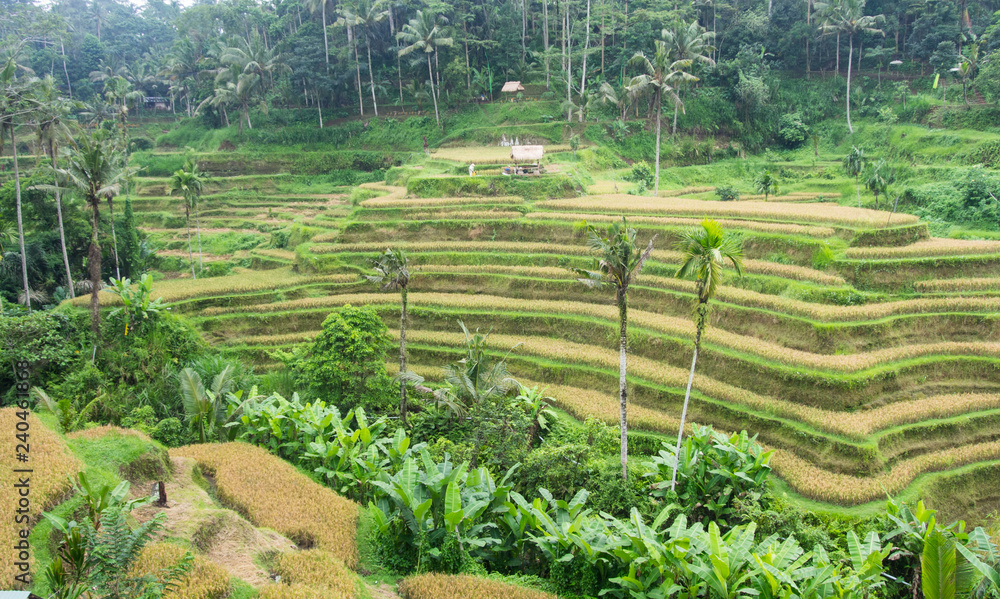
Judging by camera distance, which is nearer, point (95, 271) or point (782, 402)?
point (782, 402)

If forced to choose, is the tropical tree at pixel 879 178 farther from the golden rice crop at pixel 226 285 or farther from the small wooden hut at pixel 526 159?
the golden rice crop at pixel 226 285

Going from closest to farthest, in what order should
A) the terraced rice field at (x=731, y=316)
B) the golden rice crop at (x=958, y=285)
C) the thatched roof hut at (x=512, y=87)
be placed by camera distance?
the terraced rice field at (x=731, y=316) → the golden rice crop at (x=958, y=285) → the thatched roof hut at (x=512, y=87)

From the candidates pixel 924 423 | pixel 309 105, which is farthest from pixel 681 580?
pixel 309 105

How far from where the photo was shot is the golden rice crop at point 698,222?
21422 millimetres

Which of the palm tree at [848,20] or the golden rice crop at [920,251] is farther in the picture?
the palm tree at [848,20]

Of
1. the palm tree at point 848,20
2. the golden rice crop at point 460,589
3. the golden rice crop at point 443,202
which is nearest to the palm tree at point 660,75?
the golden rice crop at point 443,202

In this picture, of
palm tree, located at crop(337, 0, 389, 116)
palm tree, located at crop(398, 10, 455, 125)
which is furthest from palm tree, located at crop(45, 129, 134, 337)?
palm tree, located at crop(337, 0, 389, 116)

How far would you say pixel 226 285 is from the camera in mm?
26578

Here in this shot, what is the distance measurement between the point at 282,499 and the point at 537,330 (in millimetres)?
12366

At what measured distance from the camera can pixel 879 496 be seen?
14078mm

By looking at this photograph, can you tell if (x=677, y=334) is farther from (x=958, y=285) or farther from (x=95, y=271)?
(x=95, y=271)

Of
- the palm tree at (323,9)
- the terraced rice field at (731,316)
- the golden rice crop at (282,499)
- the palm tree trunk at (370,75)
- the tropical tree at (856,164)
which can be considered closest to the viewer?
the golden rice crop at (282,499)

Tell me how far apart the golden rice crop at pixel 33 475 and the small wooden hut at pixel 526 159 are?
78.9 ft

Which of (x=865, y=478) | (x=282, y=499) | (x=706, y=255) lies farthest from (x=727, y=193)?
(x=282, y=499)
